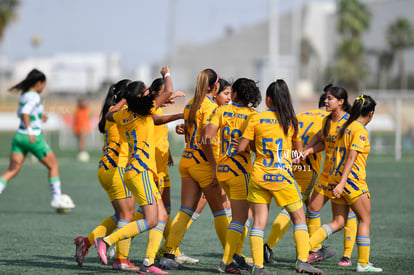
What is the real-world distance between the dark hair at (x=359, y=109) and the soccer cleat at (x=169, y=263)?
2216 mm

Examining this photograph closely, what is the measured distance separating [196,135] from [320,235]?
1.71 metres

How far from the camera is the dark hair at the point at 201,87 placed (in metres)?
6.89

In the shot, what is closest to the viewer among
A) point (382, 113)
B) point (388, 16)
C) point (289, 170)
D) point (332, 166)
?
point (289, 170)

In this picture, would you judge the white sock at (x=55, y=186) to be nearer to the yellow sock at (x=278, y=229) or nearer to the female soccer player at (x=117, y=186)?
the female soccer player at (x=117, y=186)

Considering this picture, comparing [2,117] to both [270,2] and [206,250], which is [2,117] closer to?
[270,2]

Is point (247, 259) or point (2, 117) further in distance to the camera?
point (2, 117)

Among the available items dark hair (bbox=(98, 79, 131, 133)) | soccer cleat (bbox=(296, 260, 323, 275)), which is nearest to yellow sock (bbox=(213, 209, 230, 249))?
soccer cleat (bbox=(296, 260, 323, 275))

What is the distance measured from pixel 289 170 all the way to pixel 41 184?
435 inches

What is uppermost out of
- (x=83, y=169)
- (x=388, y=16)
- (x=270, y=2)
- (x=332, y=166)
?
(x=388, y=16)

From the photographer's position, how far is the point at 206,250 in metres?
8.32

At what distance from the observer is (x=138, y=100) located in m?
6.68

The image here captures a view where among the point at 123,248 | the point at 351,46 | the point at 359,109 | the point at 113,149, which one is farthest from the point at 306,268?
the point at 351,46

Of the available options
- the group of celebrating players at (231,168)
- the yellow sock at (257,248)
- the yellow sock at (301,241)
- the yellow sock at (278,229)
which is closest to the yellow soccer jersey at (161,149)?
the group of celebrating players at (231,168)

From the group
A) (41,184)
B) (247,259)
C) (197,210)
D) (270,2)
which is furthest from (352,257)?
(270,2)
